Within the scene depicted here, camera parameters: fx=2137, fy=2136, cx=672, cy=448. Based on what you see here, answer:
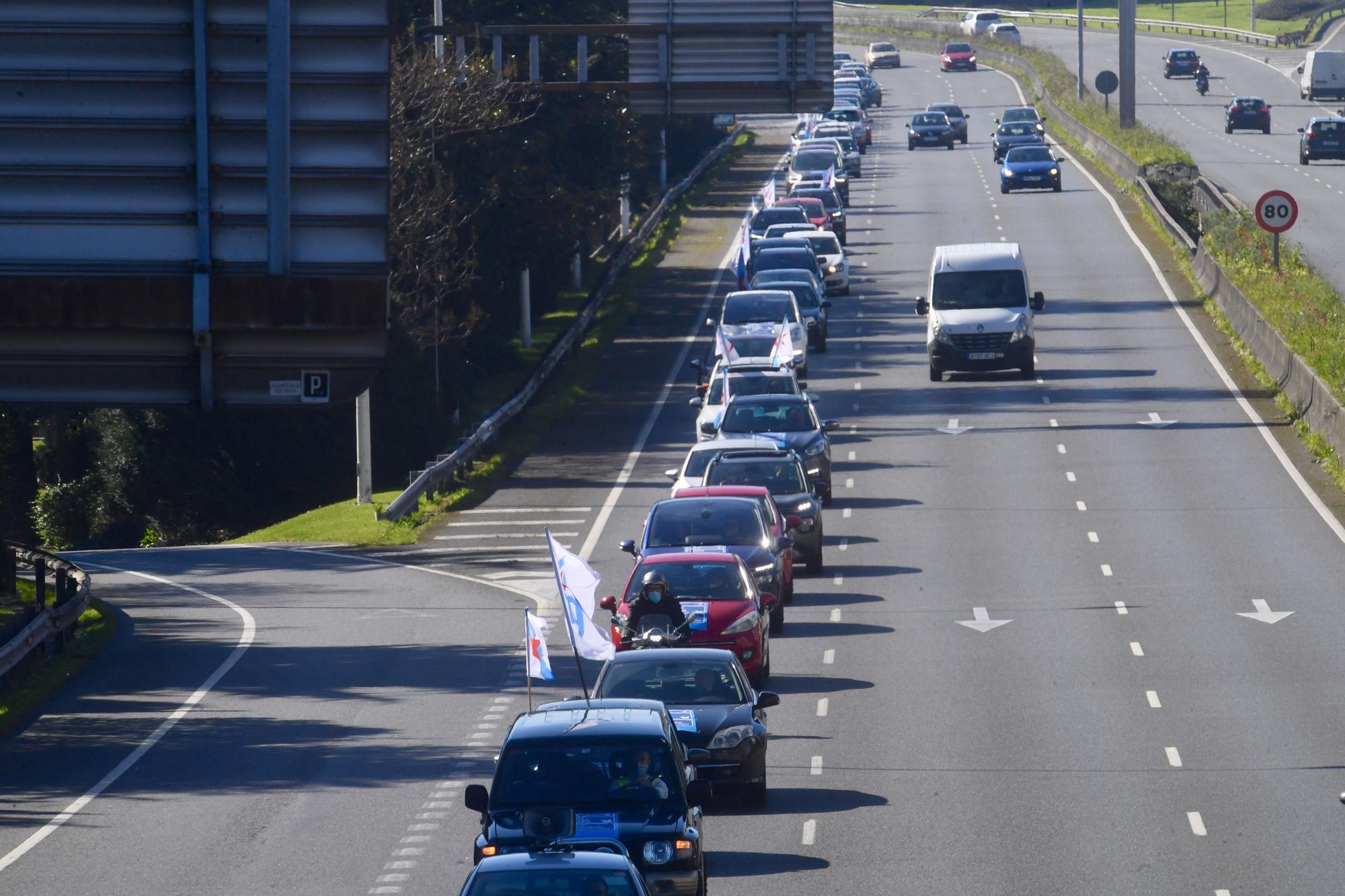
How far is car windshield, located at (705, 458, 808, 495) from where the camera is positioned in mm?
29141

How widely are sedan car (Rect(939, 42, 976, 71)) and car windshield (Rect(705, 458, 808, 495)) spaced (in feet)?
342

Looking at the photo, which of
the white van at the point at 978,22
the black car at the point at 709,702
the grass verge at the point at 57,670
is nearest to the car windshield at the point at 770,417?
the grass verge at the point at 57,670

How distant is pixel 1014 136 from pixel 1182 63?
3609 cm

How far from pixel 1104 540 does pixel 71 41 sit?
2464cm

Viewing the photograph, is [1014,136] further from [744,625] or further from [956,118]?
[744,625]

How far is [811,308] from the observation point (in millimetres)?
48812

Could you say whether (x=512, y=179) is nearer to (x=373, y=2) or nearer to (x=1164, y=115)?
(x=373, y=2)

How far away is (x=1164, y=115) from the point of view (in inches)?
3841

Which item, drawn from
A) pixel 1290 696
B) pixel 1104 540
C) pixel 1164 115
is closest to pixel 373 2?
pixel 1290 696

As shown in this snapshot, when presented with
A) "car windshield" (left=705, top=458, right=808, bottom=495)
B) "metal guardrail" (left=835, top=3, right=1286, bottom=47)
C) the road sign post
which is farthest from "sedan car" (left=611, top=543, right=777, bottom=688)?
"metal guardrail" (left=835, top=3, right=1286, bottom=47)

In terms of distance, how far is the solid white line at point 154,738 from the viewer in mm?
16734

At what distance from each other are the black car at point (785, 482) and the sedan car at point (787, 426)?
8.44 ft

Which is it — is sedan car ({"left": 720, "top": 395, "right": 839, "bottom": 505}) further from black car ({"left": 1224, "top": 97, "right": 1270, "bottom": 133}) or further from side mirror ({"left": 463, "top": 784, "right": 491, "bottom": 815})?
black car ({"left": 1224, "top": 97, "right": 1270, "bottom": 133})

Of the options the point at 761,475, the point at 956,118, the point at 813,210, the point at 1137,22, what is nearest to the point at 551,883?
the point at 761,475
